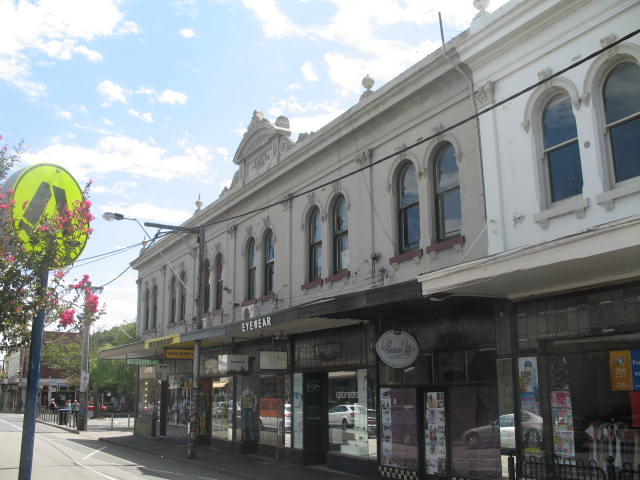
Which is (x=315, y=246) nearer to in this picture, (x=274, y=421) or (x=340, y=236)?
(x=340, y=236)

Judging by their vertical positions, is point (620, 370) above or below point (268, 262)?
below

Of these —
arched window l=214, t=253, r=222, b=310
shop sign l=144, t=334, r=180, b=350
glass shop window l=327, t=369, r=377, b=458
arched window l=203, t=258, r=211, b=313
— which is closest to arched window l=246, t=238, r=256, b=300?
arched window l=214, t=253, r=222, b=310

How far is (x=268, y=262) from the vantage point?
20.8m

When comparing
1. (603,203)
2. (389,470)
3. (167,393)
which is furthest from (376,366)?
(167,393)

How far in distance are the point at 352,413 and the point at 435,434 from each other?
117 inches

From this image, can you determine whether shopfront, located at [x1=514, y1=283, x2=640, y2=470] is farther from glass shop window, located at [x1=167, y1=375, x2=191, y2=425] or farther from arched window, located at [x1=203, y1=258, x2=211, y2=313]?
glass shop window, located at [x1=167, y1=375, x2=191, y2=425]

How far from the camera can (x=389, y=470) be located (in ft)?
47.1

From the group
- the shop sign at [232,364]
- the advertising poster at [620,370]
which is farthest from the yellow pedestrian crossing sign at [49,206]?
the shop sign at [232,364]

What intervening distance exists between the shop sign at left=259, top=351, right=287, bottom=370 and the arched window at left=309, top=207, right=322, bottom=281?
7.57 feet

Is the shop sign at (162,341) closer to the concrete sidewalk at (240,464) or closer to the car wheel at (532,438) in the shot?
the concrete sidewalk at (240,464)

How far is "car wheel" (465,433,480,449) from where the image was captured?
40.6 ft

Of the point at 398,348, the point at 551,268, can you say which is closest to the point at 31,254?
the point at 551,268

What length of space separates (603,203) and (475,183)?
3000mm

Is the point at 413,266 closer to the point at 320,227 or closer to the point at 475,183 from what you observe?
the point at 475,183
